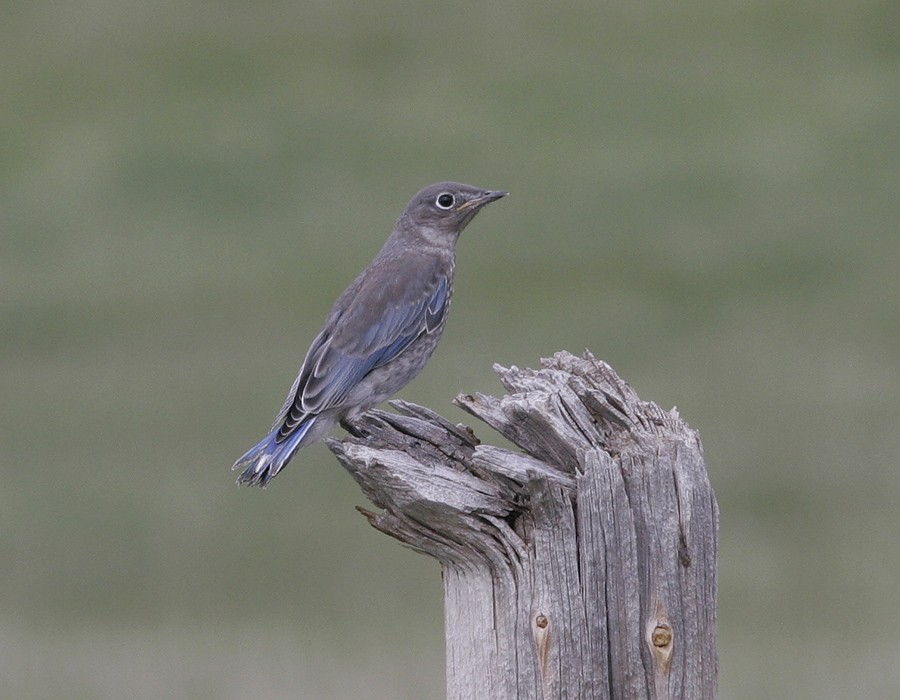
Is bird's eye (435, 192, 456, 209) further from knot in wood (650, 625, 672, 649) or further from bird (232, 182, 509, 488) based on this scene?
knot in wood (650, 625, 672, 649)

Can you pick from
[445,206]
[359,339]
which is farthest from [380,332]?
[445,206]

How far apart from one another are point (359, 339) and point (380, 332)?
11 centimetres

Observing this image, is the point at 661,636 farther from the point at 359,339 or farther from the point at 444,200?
the point at 444,200

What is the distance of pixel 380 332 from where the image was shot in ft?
21.6

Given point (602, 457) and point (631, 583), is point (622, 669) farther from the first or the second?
point (602, 457)

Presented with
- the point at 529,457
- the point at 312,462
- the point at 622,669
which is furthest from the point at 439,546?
the point at 312,462

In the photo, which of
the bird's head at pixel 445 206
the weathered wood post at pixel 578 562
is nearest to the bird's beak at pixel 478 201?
the bird's head at pixel 445 206

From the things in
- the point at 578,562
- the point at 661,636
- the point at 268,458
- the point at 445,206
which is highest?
the point at 445,206

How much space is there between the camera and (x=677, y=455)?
4051 millimetres

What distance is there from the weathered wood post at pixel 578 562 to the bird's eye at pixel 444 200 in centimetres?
297

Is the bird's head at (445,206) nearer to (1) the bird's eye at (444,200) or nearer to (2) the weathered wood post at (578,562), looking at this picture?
(1) the bird's eye at (444,200)

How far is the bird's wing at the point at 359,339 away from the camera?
20.4 feet

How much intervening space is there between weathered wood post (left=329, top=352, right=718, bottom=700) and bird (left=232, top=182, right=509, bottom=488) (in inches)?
64.8

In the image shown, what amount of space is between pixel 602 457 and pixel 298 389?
8.22ft
